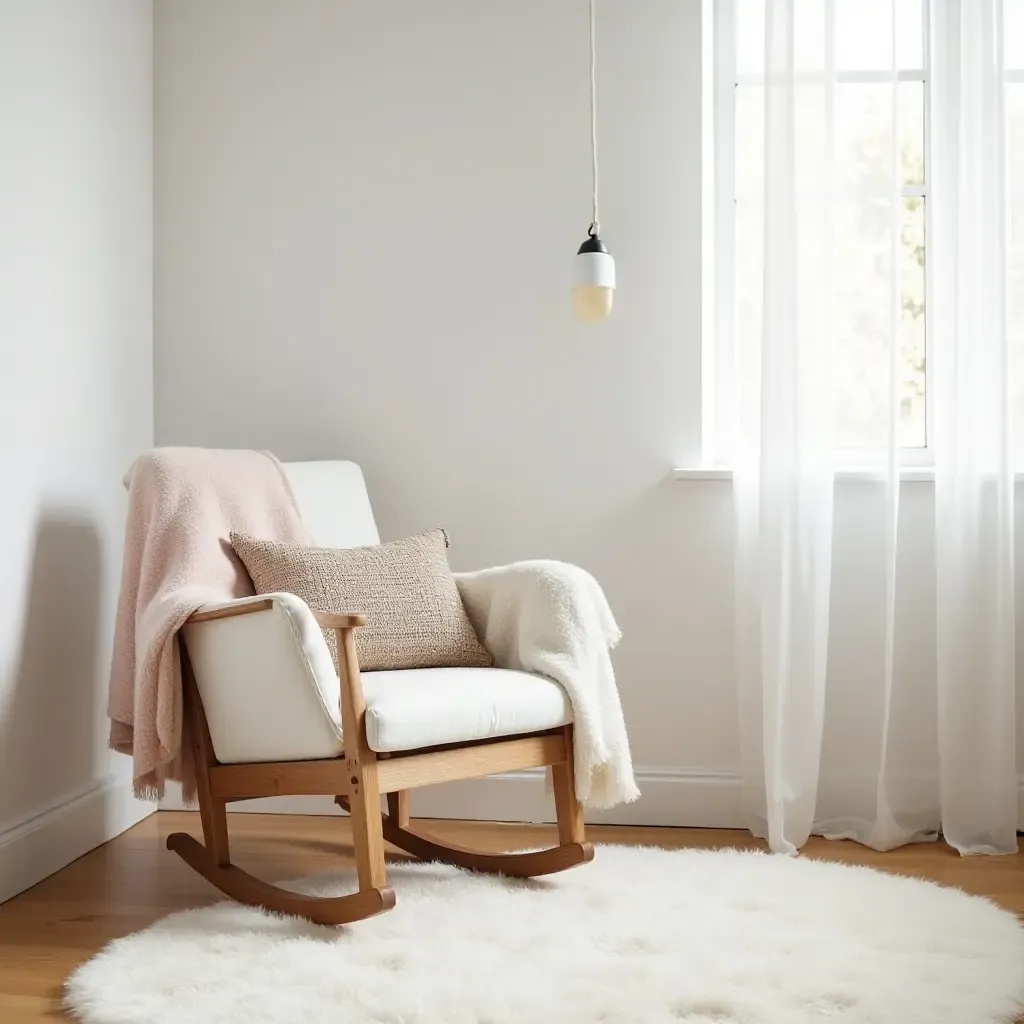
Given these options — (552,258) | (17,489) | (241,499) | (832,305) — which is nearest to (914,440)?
(832,305)

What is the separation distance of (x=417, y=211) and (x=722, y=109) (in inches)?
31.1

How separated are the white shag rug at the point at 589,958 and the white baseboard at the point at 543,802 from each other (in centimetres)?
53

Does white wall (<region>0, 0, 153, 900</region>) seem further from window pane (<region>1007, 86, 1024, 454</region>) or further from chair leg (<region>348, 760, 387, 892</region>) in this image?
window pane (<region>1007, 86, 1024, 454</region>)

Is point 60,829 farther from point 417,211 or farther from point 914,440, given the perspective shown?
point 914,440

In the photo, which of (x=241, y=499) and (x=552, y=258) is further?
(x=552, y=258)

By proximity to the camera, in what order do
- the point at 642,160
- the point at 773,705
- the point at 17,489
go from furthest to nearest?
the point at 642,160 → the point at 773,705 → the point at 17,489

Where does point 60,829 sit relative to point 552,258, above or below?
below

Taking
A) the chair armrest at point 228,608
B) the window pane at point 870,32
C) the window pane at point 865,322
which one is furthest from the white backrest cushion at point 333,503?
the window pane at point 870,32

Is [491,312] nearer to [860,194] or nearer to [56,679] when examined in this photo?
[860,194]

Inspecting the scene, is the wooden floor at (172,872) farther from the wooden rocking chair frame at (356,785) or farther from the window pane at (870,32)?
the window pane at (870,32)

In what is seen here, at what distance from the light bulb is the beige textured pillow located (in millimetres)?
646

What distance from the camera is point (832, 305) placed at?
8.89 feet

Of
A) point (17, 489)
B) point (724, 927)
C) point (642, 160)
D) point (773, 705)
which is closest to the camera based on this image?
point (724, 927)

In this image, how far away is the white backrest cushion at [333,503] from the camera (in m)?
2.68
